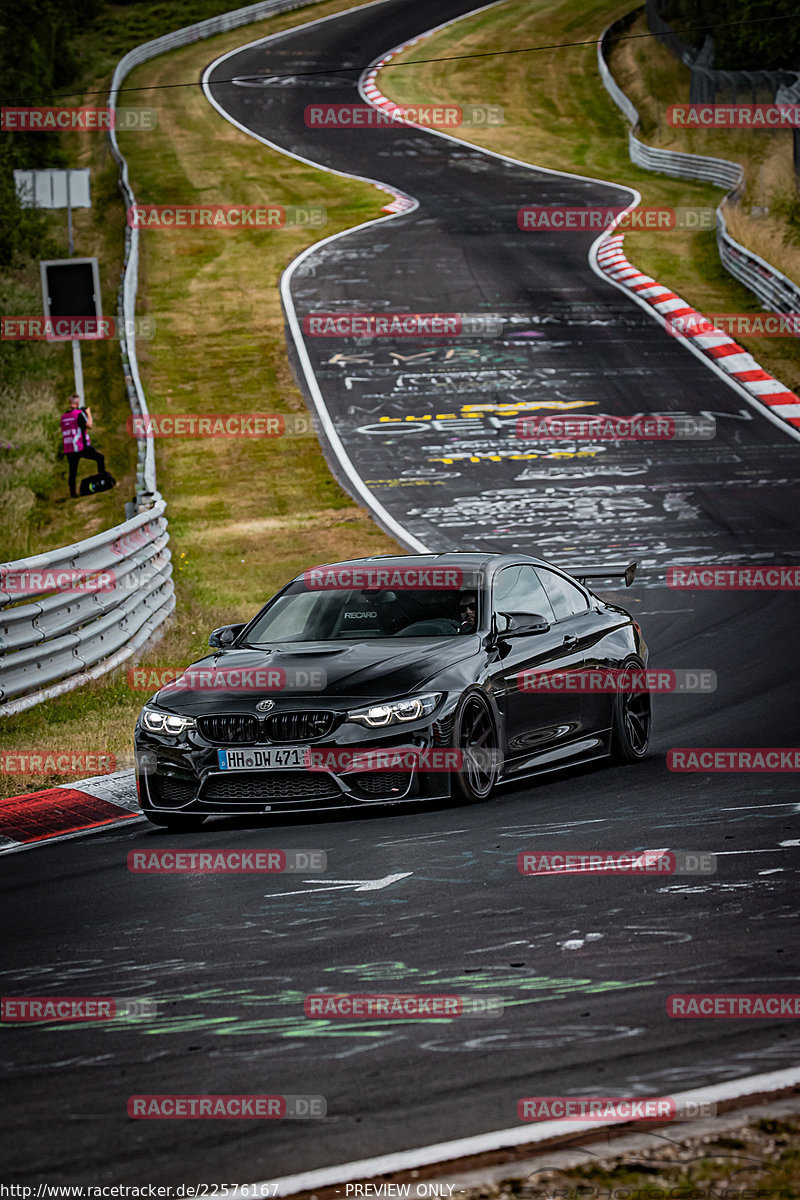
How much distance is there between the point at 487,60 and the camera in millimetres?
64000

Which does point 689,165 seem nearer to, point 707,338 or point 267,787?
point 707,338

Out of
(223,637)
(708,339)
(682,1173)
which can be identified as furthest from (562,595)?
(708,339)

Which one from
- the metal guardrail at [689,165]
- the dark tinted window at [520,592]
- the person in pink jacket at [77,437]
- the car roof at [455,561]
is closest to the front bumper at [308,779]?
the dark tinted window at [520,592]

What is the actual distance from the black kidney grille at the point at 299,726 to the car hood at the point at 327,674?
0.24 feet

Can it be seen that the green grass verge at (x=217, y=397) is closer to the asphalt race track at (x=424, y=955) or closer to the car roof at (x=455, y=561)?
the car roof at (x=455, y=561)

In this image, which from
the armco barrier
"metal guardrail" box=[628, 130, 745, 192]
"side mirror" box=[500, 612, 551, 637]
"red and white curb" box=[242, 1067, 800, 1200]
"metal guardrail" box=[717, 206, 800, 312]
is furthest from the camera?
"metal guardrail" box=[628, 130, 745, 192]

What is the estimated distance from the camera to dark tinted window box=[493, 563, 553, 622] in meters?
10.3

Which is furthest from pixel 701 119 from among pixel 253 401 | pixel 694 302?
pixel 253 401

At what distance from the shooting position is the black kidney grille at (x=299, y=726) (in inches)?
350

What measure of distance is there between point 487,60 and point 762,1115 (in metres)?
63.6

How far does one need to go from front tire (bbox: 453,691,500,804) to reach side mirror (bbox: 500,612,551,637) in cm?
61

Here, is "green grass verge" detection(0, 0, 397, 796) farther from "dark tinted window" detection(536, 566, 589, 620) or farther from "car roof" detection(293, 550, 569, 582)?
"dark tinted window" detection(536, 566, 589, 620)

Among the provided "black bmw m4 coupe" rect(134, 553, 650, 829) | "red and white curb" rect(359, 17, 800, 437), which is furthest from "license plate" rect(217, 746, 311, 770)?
"red and white curb" rect(359, 17, 800, 437)

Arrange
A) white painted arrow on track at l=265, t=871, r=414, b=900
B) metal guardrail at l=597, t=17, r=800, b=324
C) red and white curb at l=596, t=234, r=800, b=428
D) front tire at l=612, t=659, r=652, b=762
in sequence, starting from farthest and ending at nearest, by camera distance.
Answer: metal guardrail at l=597, t=17, r=800, b=324, red and white curb at l=596, t=234, r=800, b=428, front tire at l=612, t=659, r=652, b=762, white painted arrow on track at l=265, t=871, r=414, b=900
